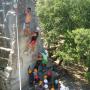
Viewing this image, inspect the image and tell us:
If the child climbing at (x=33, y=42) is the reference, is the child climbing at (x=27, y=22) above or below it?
above

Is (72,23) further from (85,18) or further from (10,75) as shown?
(10,75)

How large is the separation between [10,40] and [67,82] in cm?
510

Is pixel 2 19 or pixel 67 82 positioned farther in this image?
pixel 67 82

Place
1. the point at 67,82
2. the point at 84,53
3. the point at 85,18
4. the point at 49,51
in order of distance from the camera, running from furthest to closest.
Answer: the point at 49,51
the point at 67,82
the point at 85,18
the point at 84,53

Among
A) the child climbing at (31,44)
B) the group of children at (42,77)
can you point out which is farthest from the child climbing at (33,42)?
the group of children at (42,77)

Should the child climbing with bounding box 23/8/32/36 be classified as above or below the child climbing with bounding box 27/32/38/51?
above

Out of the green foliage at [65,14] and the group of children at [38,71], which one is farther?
the green foliage at [65,14]

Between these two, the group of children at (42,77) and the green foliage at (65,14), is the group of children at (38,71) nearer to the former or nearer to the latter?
the group of children at (42,77)

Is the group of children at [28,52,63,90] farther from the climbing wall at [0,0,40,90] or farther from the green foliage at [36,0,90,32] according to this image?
the green foliage at [36,0,90,32]

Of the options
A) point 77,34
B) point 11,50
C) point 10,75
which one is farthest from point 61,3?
point 10,75

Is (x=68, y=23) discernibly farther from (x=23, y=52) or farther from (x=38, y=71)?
(x=23, y=52)

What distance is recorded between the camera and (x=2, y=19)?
13.7m

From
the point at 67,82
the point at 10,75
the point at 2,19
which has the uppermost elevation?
the point at 2,19

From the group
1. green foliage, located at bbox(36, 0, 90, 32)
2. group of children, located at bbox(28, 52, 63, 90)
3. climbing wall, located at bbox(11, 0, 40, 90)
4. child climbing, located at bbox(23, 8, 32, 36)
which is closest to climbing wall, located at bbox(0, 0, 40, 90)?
climbing wall, located at bbox(11, 0, 40, 90)
